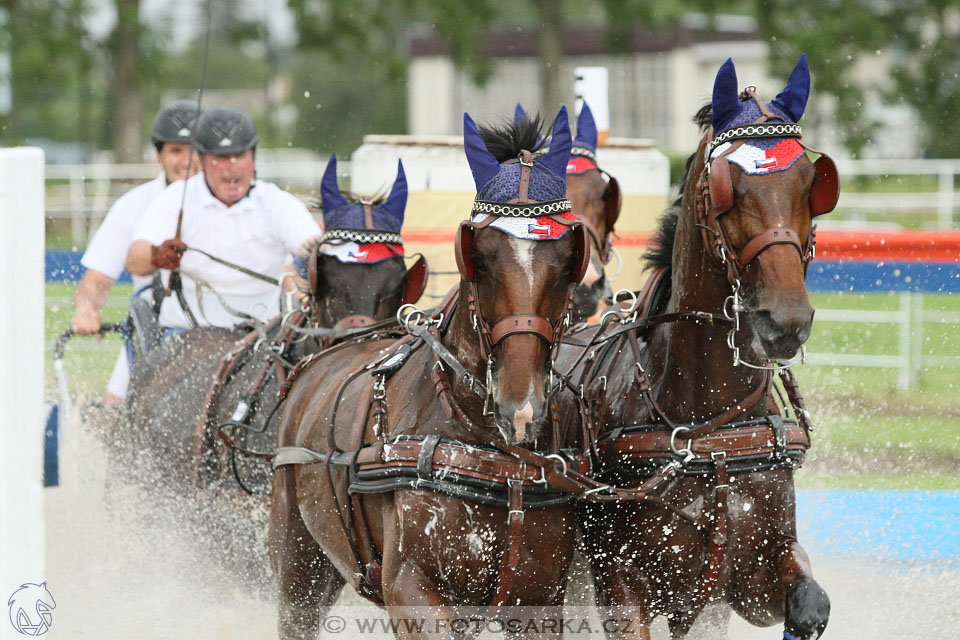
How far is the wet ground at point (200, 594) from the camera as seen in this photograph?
5.17m

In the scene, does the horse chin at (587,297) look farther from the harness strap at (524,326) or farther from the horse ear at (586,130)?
the harness strap at (524,326)

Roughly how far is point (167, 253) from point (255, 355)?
854 mm

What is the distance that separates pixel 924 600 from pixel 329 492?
2749mm

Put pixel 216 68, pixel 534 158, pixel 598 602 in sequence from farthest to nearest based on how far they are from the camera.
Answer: pixel 216 68 → pixel 598 602 → pixel 534 158

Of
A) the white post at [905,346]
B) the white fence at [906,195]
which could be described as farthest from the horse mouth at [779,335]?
the white fence at [906,195]

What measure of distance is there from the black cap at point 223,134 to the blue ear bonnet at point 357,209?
4.81ft

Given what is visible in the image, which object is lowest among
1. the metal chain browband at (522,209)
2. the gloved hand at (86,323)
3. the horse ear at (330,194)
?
the gloved hand at (86,323)

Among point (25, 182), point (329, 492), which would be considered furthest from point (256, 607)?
point (25, 182)

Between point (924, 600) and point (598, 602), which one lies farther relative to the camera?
point (924, 600)

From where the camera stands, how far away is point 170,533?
220 inches

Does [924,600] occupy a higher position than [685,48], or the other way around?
[685,48]

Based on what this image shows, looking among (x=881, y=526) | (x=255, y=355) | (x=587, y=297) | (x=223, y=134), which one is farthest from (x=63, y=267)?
(x=881, y=526)

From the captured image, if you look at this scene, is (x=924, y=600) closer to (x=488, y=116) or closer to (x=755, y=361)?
(x=755, y=361)

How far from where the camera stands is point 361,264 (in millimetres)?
4543
